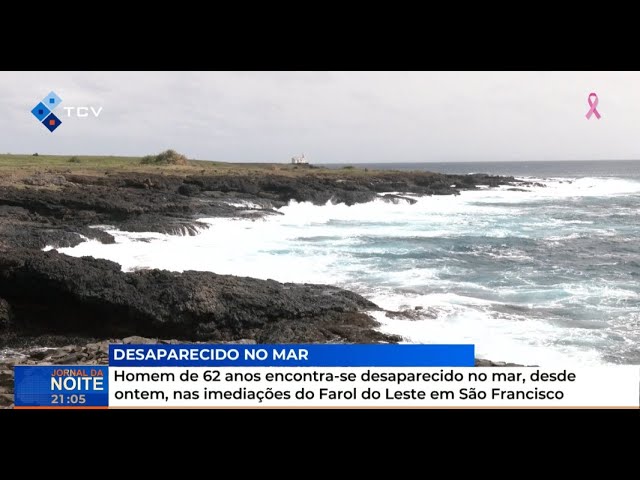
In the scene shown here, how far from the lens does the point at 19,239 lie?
15.2 metres

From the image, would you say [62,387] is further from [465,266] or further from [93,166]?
[93,166]

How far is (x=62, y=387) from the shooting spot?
5.95 m

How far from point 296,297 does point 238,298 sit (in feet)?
4.18

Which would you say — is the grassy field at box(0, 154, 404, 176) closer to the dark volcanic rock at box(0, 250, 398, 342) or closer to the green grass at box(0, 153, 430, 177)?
the green grass at box(0, 153, 430, 177)

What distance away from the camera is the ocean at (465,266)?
10.1 meters

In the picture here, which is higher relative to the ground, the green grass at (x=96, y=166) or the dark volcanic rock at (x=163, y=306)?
the green grass at (x=96, y=166)

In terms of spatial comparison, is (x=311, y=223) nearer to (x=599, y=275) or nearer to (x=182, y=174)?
(x=182, y=174)

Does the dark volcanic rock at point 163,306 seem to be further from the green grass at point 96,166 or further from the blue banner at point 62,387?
the green grass at point 96,166

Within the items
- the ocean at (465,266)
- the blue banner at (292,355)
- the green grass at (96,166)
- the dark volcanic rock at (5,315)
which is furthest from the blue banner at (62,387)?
the green grass at (96,166)

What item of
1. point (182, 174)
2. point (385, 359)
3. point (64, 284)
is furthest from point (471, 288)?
point (182, 174)
